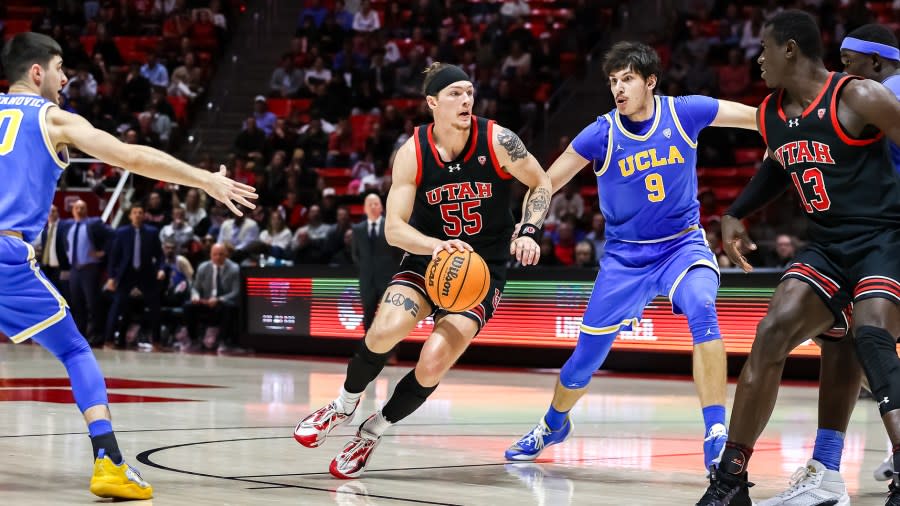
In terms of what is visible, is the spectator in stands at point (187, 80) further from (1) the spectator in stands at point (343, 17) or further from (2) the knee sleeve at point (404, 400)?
(2) the knee sleeve at point (404, 400)

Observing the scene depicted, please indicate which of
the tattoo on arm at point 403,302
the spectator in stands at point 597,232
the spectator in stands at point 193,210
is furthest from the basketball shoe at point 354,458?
the spectator in stands at point 193,210

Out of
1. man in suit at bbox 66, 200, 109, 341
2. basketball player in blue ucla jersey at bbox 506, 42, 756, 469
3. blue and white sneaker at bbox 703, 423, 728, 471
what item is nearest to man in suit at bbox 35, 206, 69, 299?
man in suit at bbox 66, 200, 109, 341

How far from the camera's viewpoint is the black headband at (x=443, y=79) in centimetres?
700

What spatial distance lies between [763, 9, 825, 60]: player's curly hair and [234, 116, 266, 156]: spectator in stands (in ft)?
56.2

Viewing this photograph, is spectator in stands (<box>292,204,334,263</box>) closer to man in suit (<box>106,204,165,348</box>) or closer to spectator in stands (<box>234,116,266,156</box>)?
man in suit (<box>106,204,165,348</box>)

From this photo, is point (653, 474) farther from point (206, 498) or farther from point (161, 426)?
point (161, 426)

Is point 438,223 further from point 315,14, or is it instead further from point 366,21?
point 315,14

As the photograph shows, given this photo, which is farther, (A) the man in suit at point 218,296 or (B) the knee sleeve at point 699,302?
(A) the man in suit at point 218,296

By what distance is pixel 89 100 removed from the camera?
2383cm

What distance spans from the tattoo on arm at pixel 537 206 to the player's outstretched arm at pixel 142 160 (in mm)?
1742

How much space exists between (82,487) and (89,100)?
61.9ft

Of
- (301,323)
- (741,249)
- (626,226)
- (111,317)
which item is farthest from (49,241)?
(741,249)

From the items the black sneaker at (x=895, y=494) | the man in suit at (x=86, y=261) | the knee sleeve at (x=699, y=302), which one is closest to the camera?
the black sneaker at (x=895, y=494)

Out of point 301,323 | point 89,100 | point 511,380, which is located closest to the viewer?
point 511,380
